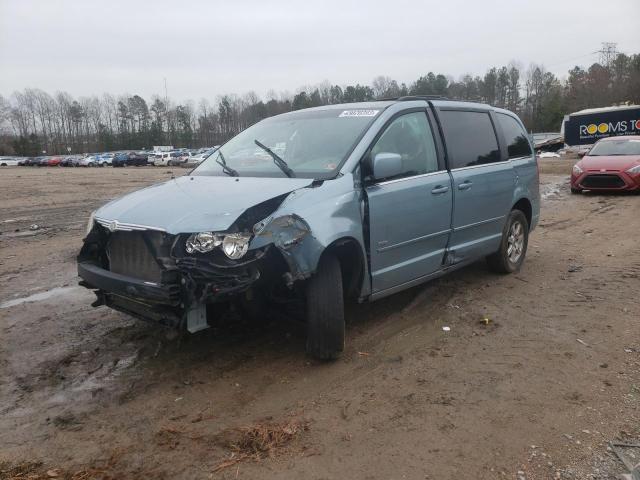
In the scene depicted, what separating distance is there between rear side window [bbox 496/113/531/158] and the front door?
1.68m

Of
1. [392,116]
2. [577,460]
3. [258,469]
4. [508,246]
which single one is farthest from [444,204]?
[258,469]

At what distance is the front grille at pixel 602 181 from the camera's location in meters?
13.2

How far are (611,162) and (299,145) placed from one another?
12012 millimetres

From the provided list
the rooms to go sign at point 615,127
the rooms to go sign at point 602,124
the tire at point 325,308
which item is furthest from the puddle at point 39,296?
the rooms to go sign at point 615,127

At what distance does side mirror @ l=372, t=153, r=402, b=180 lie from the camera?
13.2 ft

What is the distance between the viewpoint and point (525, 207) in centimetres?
647

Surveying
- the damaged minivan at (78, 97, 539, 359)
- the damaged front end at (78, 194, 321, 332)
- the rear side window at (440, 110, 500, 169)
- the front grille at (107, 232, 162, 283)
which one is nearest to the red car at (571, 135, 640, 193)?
the rear side window at (440, 110, 500, 169)

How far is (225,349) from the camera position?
423 cm

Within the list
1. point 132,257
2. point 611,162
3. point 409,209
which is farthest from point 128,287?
point 611,162

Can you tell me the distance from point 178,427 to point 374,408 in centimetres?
122

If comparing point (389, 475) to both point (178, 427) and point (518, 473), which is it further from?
point (178, 427)

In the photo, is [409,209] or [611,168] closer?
[409,209]

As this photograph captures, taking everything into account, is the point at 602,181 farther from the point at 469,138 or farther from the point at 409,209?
the point at 409,209

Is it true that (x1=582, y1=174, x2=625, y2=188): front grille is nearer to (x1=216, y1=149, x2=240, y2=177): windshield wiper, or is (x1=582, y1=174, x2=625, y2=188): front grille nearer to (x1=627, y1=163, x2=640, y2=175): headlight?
(x1=627, y1=163, x2=640, y2=175): headlight
